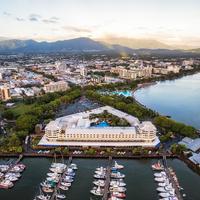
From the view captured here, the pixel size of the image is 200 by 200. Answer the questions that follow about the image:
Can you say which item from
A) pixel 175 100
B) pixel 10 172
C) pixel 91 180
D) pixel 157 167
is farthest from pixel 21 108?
pixel 157 167

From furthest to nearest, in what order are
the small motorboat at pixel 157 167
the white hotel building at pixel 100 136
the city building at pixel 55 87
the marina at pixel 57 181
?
the city building at pixel 55 87 → the white hotel building at pixel 100 136 → the small motorboat at pixel 157 167 → the marina at pixel 57 181

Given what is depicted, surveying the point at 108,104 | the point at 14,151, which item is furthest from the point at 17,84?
the point at 14,151

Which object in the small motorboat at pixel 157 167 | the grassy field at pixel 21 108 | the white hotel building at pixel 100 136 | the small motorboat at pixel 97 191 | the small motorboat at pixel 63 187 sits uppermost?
the white hotel building at pixel 100 136

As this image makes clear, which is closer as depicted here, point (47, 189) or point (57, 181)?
point (47, 189)

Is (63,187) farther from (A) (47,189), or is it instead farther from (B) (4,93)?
(B) (4,93)

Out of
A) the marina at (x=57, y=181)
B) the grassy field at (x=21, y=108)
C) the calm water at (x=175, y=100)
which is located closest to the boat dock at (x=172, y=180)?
the marina at (x=57, y=181)

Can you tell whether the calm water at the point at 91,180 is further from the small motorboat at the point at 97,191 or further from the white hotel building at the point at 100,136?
the white hotel building at the point at 100,136
